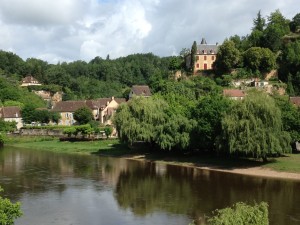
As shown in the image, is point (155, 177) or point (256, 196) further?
point (155, 177)

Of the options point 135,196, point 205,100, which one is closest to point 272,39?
point 205,100

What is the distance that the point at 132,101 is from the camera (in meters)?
73.1

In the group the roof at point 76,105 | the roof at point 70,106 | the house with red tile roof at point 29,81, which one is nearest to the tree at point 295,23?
the roof at point 76,105

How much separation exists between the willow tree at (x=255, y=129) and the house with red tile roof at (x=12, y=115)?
7157cm

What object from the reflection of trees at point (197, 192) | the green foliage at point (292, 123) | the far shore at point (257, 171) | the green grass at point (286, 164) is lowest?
the reflection of trees at point (197, 192)

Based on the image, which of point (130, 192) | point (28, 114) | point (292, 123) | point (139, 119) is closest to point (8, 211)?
point (130, 192)

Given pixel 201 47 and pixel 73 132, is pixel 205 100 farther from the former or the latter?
pixel 201 47

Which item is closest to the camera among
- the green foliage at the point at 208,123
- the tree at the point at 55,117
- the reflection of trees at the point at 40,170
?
the reflection of trees at the point at 40,170

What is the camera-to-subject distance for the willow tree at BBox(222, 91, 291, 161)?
2117 inches

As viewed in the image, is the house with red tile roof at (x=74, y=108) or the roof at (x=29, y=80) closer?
the house with red tile roof at (x=74, y=108)

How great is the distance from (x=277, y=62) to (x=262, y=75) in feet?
17.3

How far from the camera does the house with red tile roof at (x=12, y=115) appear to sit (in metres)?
114

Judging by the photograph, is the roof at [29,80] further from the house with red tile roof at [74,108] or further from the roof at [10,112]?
the house with red tile roof at [74,108]

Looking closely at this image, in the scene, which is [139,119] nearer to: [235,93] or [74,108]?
[235,93]
